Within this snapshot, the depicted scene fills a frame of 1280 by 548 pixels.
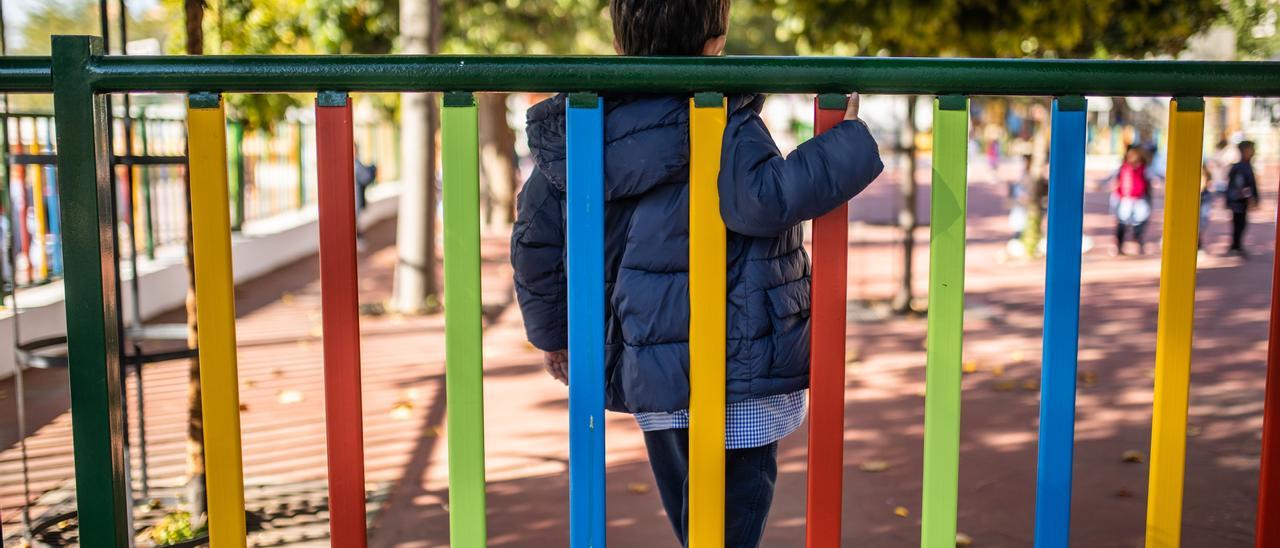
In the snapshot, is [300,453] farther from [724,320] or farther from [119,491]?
[724,320]

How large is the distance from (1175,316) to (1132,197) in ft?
43.3

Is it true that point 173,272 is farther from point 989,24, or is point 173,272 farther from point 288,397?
point 989,24

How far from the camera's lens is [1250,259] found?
13773mm

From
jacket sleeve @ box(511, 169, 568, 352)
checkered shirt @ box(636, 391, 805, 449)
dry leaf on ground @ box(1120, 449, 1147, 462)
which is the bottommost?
dry leaf on ground @ box(1120, 449, 1147, 462)

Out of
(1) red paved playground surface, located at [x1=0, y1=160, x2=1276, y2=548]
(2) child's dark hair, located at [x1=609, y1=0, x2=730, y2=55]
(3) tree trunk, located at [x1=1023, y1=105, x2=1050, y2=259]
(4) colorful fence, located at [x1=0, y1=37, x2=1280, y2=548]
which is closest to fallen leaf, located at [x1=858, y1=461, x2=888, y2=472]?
(1) red paved playground surface, located at [x1=0, y1=160, x2=1276, y2=548]

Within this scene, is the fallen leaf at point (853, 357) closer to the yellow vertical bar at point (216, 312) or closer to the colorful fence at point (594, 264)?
the colorful fence at point (594, 264)

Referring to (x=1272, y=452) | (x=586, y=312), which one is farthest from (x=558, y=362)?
(x=1272, y=452)

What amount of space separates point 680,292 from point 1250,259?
13543mm

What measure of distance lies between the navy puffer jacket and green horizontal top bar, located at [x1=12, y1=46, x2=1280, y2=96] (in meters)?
0.13

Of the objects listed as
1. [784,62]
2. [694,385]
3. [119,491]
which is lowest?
[119,491]

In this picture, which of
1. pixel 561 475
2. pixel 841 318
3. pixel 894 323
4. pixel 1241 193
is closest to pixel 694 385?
pixel 841 318

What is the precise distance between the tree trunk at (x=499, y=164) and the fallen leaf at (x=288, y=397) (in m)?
9.78

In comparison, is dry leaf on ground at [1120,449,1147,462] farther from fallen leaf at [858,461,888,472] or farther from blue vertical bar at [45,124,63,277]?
blue vertical bar at [45,124,63,277]

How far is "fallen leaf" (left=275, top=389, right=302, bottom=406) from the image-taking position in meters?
6.74
